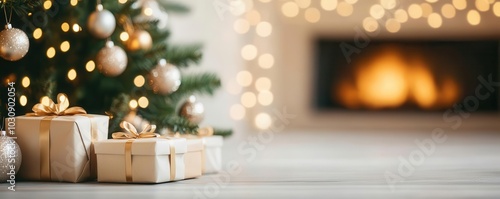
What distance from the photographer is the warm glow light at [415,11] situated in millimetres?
3963

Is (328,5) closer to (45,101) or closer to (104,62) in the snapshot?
(104,62)

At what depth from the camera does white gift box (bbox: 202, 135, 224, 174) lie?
1.73 meters

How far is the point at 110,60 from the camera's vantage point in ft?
5.48

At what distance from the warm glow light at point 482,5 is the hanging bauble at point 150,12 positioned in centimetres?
251

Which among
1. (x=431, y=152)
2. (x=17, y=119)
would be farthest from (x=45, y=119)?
(x=431, y=152)

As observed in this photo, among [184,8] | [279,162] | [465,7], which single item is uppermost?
[465,7]

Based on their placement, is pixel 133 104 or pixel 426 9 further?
pixel 426 9

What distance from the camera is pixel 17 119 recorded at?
1509mm

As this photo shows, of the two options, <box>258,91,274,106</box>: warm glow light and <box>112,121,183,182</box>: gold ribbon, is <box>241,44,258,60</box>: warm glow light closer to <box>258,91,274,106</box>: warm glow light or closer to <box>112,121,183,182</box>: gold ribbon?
<box>258,91,274,106</box>: warm glow light

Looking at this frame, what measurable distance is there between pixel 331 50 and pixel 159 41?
239 centimetres

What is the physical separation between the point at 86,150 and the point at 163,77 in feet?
1.09

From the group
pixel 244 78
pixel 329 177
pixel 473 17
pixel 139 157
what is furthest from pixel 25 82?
pixel 473 17

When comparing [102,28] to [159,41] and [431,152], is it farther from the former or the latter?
[431,152]

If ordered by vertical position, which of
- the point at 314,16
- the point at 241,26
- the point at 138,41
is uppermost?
the point at 314,16
